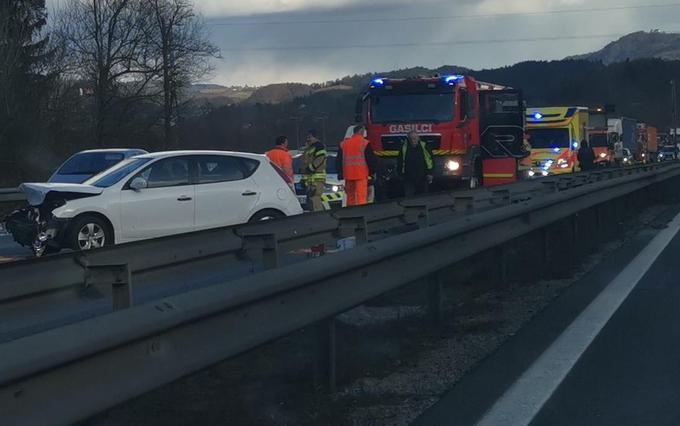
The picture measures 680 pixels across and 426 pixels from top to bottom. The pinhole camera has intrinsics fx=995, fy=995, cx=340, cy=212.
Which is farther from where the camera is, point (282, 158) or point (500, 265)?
point (282, 158)

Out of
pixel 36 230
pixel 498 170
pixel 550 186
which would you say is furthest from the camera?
pixel 498 170

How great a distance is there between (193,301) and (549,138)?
107ft

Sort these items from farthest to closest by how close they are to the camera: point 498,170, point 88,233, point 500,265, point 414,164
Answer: point 498,170 < point 414,164 < point 88,233 < point 500,265

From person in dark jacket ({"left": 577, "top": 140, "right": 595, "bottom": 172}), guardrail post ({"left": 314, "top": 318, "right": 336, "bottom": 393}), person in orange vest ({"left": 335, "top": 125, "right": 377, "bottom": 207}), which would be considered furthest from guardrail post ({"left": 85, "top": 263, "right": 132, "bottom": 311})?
person in dark jacket ({"left": 577, "top": 140, "right": 595, "bottom": 172})

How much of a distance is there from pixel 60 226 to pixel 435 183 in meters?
10.00

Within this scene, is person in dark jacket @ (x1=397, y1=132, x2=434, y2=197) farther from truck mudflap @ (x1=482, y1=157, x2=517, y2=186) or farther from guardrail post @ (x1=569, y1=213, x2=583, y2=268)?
truck mudflap @ (x1=482, y1=157, x2=517, y2=186)

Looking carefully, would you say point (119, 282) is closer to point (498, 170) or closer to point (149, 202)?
point (149, 202)

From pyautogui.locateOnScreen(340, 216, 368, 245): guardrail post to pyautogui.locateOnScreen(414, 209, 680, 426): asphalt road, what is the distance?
56.4 inches

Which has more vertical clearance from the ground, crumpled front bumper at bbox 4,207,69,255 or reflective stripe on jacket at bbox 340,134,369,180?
reflective stripe on jacket at bbox 340,134,369,180

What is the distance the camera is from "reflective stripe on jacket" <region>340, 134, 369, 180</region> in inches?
617

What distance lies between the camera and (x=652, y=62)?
16712 cm

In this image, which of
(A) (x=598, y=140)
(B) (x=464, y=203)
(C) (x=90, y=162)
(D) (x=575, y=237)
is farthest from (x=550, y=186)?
(A) (x=598, y=140)

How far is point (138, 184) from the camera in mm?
13594

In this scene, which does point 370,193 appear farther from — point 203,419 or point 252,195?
point 203,419
